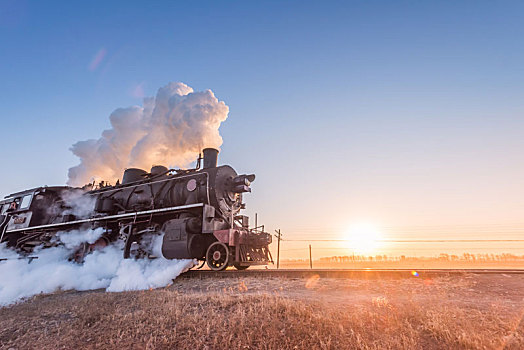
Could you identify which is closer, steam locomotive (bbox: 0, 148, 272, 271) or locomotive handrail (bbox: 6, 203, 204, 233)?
steam locomotive (bbox: 0, 148, 272, 271)

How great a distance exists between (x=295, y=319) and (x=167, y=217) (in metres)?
6.98

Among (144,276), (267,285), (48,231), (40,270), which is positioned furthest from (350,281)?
(48,231)

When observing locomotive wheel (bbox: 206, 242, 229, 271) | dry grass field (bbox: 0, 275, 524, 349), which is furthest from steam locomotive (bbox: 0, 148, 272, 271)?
dry grass field (bbox: 0, 275, 524, 349)

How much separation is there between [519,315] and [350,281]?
2.98 metres

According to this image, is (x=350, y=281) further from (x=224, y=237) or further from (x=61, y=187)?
(x=61, y=187)

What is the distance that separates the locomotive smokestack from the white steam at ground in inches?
116

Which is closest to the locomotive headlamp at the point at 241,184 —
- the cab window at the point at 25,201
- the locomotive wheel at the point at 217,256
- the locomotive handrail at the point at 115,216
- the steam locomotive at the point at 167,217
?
the steam locomotive at the point at 167,217

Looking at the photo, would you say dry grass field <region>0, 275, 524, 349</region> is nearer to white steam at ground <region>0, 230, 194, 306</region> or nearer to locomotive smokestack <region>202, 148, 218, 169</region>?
white steam at ground <region>0, 230, 194, 306</region>

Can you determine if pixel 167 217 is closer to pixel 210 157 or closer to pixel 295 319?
pixel 210 157

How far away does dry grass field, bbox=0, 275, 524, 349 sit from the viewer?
3447 millimetres

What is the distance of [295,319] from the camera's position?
12.8ft

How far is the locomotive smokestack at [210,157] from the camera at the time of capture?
1023 cm

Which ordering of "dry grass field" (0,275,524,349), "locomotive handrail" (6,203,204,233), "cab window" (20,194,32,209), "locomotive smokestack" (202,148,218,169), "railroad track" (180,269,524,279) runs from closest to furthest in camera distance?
"dry grass field" (0,275,524,349) → "railroad track" (180,269,524,279) → "locomotive handrail" (6,203,204,233) → "locomotive smokestack" (202,148,218,169) → "cab window" (20,194,32,209)

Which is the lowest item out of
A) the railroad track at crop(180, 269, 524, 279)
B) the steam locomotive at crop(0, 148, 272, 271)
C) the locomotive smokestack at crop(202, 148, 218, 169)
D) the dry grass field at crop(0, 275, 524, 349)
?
the dry grass field at crop(0, 275, 524, 349)
